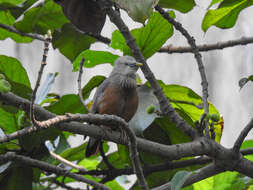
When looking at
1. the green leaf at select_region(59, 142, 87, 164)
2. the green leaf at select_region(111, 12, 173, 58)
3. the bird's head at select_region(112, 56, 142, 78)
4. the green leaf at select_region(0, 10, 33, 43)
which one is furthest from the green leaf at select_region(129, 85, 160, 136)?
the green leaf at select_region(0, 10, 33, 43)

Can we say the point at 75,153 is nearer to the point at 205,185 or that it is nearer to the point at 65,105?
the point at 65,105

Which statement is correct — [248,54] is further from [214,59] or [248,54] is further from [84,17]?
[214,59]

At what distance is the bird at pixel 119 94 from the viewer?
7.06 ft

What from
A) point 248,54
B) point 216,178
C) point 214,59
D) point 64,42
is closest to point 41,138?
point 64,42

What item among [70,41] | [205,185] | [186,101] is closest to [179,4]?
[186,101]

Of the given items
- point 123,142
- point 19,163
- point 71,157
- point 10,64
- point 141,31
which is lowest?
point 71,157

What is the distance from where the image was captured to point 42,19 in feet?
6.26

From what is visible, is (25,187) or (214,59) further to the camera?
(214,59)

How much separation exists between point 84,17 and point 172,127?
2.02 feet

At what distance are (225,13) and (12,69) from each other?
0.93 meters

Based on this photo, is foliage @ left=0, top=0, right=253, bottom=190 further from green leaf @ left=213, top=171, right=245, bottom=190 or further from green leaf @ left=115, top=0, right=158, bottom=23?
green leaf @ left=115, top=0, right=158, bottom=23

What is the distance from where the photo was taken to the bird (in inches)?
84.7

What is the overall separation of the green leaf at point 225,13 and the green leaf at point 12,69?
803mm

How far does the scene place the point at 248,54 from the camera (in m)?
1.88
